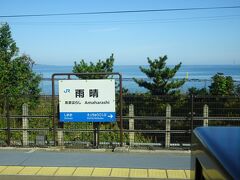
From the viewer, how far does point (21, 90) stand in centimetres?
2002

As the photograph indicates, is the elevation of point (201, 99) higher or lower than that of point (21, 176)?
higher

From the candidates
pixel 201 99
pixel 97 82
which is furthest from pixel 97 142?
pixel 201 99

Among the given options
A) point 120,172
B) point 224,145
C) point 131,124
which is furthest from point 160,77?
point 224,145

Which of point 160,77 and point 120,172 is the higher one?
point 160,77

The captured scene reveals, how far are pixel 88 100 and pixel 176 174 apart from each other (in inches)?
114

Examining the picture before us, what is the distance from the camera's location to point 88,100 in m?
8.92

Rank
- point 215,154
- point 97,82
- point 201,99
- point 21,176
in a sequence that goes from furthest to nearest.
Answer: point 201,99 → point 97,82 → point 21,176 → point 215,154

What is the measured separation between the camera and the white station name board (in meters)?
8.88

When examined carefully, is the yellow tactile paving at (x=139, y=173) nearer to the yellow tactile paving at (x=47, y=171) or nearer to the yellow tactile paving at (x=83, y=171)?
the yellow tactile paving at (x=83, y=171)

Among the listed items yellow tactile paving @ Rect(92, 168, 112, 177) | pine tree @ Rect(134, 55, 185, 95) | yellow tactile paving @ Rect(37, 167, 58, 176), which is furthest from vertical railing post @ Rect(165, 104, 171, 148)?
pine tree @ Rect(134, 55, 185, 95)

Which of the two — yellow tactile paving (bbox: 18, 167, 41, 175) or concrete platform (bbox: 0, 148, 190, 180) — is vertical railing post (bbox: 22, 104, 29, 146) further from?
yellow tactile paving (bbox: 18, 167, 41, 175)

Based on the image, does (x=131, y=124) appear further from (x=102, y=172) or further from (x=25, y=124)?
(x=25, y=124)

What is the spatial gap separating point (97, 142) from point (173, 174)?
2.76m

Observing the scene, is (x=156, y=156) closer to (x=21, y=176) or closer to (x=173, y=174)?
(x=173, y=174)
